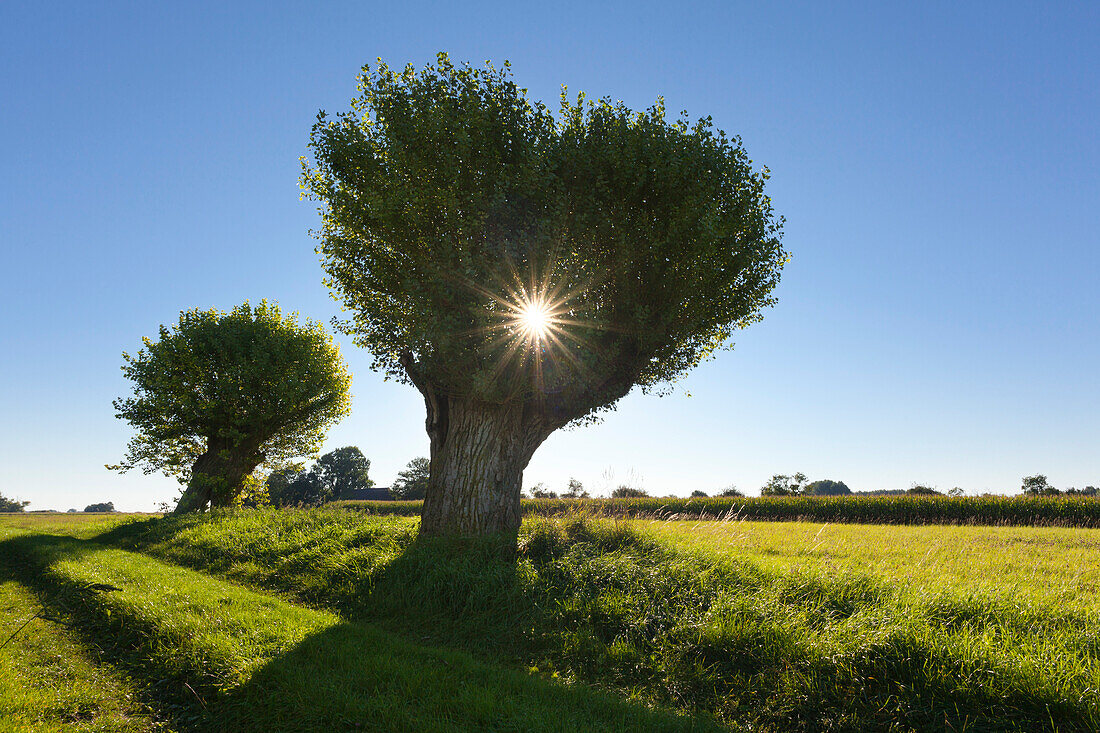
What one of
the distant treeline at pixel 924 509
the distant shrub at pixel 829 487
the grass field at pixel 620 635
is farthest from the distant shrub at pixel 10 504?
the distant shrub at pixel 829 487

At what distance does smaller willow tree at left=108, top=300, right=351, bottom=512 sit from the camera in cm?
2438

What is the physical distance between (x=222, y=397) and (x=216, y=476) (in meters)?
4.03

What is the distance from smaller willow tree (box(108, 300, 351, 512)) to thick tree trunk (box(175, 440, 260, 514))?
0.16ft

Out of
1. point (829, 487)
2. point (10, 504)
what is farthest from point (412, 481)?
point (10, 504)

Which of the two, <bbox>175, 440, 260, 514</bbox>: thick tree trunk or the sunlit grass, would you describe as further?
<bbox>175, 440, 260, 514</bbox>: thick tree trunk

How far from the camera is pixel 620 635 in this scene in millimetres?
6652

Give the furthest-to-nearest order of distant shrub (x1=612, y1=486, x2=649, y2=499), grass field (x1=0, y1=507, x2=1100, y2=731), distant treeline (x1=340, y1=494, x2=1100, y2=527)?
distant treeline (x1=340, y1=494, x2=1100, y2=527) → distant shrub (x1=612, y1=486, x2=649, y2=499) → grass field (x1=0, y1=507, x2=1100, y2=731)

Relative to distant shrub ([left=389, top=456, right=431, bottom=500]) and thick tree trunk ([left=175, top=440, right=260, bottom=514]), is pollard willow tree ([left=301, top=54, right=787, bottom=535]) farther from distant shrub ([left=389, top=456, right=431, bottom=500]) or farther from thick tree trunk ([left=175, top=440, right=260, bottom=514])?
distant shrub ([left=389, top=456, right=431, bottom=500])

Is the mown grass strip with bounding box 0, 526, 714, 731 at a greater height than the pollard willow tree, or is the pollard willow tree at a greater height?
the pollard willow tree

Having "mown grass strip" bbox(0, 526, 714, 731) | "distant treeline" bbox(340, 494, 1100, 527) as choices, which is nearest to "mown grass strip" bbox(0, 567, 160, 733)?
"mown grass strip" bbox(0, 526, 714, 731)

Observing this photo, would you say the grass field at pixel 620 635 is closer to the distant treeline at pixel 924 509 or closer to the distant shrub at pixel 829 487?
the distant treeline at pixel 924 509

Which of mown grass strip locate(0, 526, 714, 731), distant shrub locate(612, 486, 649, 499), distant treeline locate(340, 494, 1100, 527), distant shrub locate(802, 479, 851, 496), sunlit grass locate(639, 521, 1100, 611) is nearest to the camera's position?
mown grass strip locate(0, 526, 714, 731)

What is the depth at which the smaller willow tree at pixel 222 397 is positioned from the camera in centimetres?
2438

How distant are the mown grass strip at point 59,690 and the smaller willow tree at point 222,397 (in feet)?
61.3
